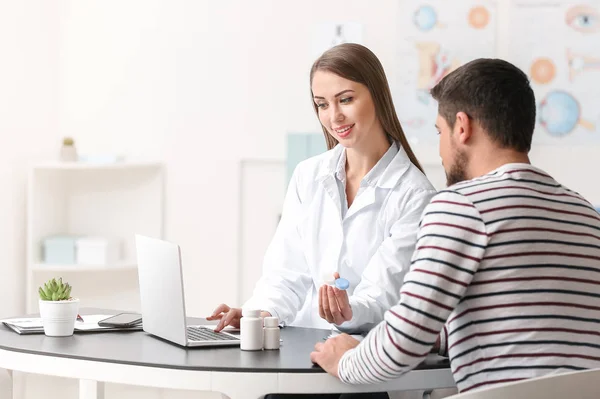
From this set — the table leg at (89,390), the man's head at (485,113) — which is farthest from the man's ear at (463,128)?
the table leg at (89,390)

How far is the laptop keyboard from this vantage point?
2.15 m

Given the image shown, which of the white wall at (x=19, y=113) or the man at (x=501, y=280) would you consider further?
the white wall at (x=19, y=113)

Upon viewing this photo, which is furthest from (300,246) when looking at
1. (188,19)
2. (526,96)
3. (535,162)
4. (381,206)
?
(188,19)

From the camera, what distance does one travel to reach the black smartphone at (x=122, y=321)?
7.70 ft

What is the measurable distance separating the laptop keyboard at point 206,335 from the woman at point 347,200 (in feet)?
0.37

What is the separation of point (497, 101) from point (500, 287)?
38cm

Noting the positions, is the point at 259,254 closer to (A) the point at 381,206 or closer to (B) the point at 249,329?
(A) the point at 381,206

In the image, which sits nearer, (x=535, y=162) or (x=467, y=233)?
(x=467, y=233)

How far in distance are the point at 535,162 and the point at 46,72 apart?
2.70 metres

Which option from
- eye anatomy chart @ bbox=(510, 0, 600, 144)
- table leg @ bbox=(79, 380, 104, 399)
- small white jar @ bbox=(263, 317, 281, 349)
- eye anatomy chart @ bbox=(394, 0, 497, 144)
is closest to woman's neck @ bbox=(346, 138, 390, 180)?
small white jar @ bbox=(263, 317, 281, 349)

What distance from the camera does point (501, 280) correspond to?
1674 millimetres

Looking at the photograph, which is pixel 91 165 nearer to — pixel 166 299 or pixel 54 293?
pixel 54 293

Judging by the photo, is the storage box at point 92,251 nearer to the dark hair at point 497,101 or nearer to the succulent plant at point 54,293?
the succulent plant at point 54,293

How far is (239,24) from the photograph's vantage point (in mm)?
4918
